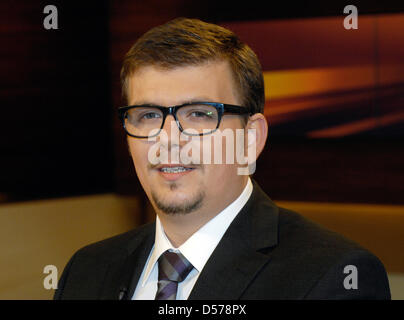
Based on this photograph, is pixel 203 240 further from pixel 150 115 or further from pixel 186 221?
pixel 150 115

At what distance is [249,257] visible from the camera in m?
1.31

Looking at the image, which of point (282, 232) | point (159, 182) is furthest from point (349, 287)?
point (159, 182)

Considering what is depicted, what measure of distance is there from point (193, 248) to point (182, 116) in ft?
1.09

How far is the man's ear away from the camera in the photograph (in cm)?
147

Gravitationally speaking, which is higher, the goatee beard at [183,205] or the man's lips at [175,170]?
the man's lips at [175,170]

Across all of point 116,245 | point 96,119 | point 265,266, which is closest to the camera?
point 265,266

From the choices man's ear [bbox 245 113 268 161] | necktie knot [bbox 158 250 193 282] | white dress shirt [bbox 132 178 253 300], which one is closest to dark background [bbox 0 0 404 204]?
man's ear [bbox 245 113 268 161]

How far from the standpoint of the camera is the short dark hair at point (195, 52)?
1341 millimetres

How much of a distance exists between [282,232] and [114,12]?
11.4 ft

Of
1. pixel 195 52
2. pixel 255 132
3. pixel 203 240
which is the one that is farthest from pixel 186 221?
pixel 195 52

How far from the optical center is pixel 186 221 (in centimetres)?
136

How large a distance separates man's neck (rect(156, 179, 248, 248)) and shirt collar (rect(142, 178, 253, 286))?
1 cm

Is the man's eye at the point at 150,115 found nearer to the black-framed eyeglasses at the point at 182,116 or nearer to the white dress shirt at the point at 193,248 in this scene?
the black-framed eyeglasses at the point at 182,116

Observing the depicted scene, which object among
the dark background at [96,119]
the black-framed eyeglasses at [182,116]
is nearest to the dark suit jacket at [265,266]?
the black-framed eyeglasses at [182,116]
